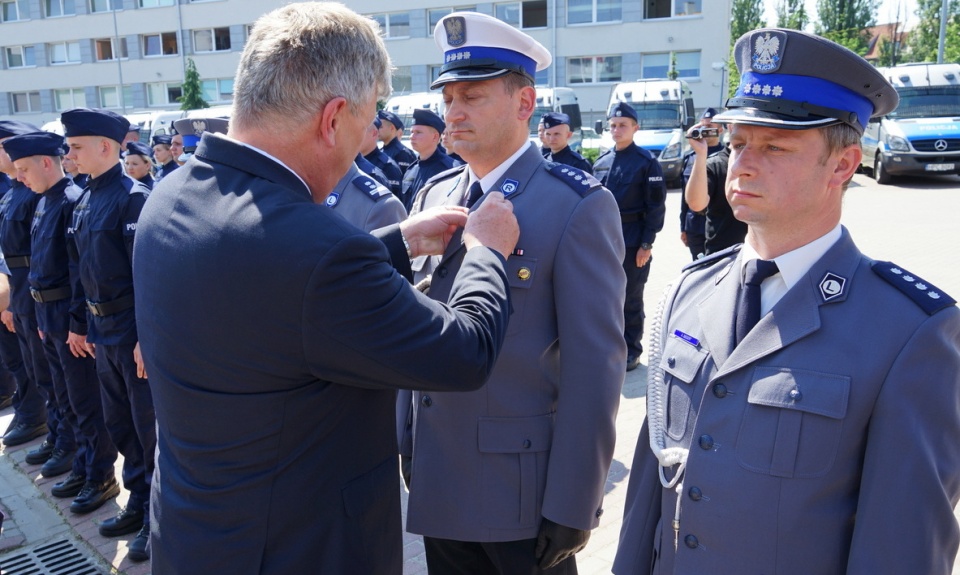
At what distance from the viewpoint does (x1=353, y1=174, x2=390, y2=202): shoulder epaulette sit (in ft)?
11.5

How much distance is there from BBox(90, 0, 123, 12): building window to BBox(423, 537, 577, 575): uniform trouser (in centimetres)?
4326

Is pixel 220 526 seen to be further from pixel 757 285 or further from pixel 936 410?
pixel 936 410

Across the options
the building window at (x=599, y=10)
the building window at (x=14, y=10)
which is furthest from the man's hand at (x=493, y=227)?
the building window at (x=14, y=10)

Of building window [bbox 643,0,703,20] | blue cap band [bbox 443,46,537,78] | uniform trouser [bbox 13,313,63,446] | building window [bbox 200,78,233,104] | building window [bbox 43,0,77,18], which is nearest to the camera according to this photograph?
blue cap band [bbox 443,46,537,78]

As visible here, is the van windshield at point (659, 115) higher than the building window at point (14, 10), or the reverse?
the building window at point (14, 10)

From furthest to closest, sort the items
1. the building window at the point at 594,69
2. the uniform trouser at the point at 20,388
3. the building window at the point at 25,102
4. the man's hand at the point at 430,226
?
the building window at the point at 25,102 < the building window at the point at 594,69 < the uniform trouser at the point at 20,388 < the man's hand at the point at 430,226

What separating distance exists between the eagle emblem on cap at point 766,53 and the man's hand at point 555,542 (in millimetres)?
1326

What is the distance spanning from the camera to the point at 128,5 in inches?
1521

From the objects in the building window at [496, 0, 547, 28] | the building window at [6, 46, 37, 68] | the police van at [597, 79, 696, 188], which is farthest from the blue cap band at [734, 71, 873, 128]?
the building window at [6, 46, 37, 68]

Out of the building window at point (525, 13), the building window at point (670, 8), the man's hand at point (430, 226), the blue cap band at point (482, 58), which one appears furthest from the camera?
the building window at point (525, 13)

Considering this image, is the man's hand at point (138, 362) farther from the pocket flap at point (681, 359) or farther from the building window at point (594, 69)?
the building window at point (594, 69)

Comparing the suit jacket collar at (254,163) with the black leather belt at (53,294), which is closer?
the suit jacket collar at (254,163)

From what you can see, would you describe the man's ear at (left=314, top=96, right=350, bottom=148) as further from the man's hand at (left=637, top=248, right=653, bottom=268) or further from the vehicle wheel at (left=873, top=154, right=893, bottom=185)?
the vehicle wheel at (left=873, top=154, right=893, bottom=185)

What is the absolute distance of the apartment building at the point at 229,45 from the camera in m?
29.9
